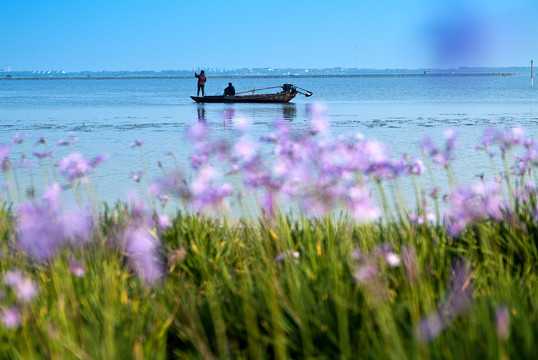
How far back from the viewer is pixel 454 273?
4.69 metres

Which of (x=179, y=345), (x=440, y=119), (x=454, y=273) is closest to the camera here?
(x=179, y=345)

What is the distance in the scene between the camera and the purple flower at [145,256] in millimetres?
4934

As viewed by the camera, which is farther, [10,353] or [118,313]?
[118,313]

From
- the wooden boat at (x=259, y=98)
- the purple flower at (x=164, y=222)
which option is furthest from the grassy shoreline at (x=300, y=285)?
the wooden boat at (x=259, y=98)

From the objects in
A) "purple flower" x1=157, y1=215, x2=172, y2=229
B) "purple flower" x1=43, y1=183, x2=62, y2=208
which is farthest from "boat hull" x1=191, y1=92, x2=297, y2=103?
"purple flower" x1=43, y1=183, x2=62, y2=208

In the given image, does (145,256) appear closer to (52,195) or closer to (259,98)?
(52,195)

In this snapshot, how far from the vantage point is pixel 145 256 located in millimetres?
4934

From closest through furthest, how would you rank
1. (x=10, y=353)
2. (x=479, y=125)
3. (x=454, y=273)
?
1. (x=10, y=353)
2. (x=454, y=273)
3. (x=479, y=125)

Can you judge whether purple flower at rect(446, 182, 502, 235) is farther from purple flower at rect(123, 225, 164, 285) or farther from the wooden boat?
the wooden boat

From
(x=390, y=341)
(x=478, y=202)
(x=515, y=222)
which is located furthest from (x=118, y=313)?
(x=515, y=222)

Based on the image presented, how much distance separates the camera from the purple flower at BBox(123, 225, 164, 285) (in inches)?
194

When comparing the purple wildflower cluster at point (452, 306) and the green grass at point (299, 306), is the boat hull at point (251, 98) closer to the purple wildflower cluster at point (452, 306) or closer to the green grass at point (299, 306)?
the green grass at point (299, 306)

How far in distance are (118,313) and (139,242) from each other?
49 cm

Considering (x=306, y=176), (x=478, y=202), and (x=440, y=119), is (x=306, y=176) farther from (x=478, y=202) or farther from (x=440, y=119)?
(x=440, y=119)
